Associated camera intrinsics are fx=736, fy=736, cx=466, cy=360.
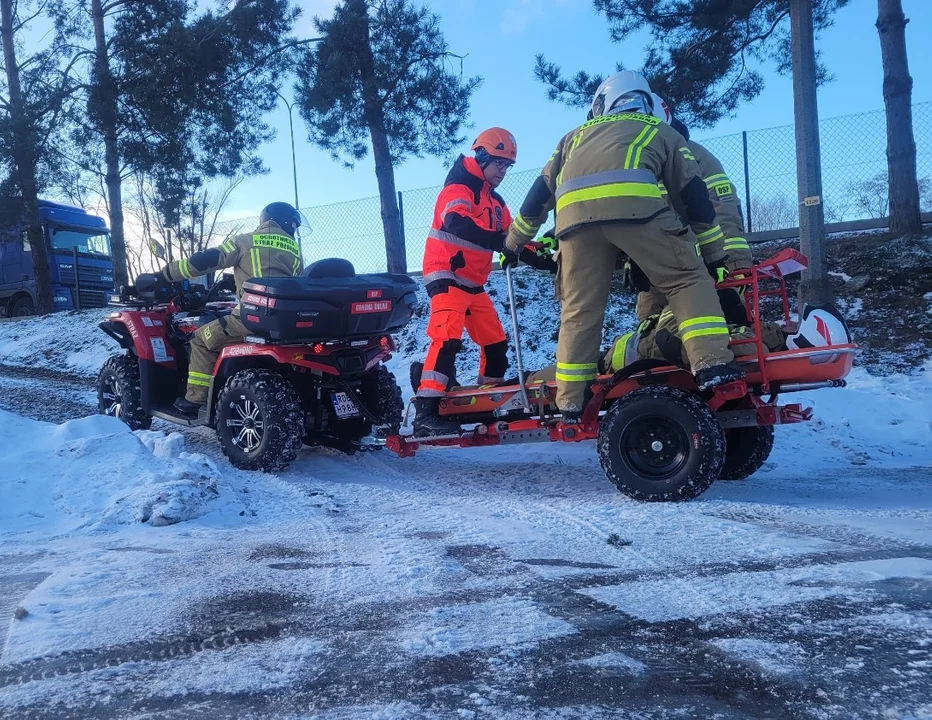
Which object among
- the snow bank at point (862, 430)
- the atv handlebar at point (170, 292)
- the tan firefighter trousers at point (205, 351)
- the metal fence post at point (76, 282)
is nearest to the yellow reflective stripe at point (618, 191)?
the snow bank at point (862, 430)

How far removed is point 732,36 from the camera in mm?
10234

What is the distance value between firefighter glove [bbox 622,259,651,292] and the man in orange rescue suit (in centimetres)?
59

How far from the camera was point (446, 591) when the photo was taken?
2.49 metres

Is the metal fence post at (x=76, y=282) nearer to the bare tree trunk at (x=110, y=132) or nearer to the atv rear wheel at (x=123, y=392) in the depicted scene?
the bare tree trunk at (x=110, y=132)

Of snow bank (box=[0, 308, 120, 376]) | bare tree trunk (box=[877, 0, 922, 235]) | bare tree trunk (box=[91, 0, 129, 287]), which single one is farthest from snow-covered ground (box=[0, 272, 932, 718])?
bare tree trunk (box=[91, 0, 129, 287])

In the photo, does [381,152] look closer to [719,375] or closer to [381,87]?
[381,87]

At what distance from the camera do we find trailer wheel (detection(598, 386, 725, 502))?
11.8 feet

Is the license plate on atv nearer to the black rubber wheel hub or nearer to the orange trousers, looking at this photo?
the orange trousers

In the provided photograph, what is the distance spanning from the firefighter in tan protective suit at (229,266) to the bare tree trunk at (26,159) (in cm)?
1256

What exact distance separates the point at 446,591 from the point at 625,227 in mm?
Result: 2102

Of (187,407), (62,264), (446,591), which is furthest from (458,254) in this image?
(62,264)

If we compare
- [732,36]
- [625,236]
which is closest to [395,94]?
[732,36]

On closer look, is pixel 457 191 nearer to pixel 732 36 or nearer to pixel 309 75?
pixel 732 36

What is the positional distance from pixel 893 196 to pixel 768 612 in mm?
10209
